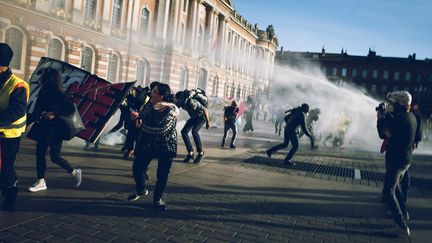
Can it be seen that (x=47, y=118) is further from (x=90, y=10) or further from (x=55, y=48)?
(x=90, y=10)

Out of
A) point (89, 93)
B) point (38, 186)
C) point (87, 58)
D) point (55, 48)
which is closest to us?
point (38, 186)

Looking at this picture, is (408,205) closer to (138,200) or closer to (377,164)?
(138,200)

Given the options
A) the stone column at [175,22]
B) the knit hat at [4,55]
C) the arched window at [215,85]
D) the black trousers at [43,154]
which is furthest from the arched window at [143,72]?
the knit hat at [4,55]

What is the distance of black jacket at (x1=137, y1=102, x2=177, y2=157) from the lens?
5.11 metres

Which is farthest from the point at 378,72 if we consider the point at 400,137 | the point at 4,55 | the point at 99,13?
the point at 4,55

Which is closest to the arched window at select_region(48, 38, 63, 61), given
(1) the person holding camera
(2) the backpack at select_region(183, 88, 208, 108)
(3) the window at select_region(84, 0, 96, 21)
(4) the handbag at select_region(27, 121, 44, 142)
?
(3) the window at select_region(84, 0, 96, 21)

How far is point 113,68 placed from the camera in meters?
27.1

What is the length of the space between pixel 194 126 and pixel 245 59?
52856 mm

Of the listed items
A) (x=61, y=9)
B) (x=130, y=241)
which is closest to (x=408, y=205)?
(x=130, y=241)

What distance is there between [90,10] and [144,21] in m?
7.68

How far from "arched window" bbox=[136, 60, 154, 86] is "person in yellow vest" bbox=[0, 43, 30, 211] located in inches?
1052

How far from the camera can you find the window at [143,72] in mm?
30797

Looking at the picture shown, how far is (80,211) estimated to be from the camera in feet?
15.6

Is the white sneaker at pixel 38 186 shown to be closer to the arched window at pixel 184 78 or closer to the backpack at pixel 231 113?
the backpack at pixel 231 113
